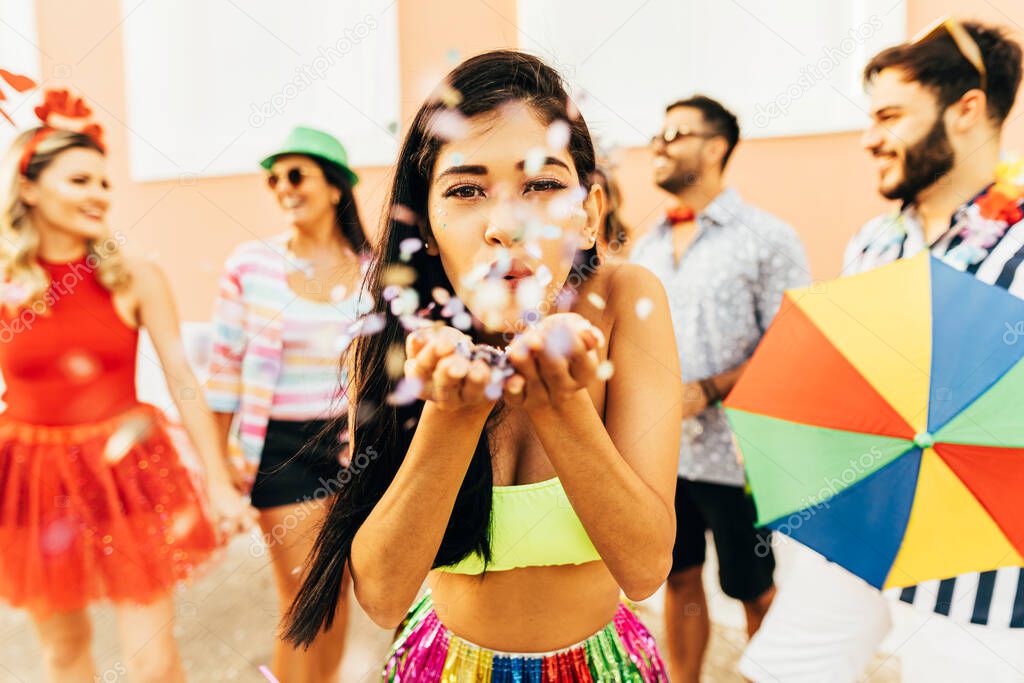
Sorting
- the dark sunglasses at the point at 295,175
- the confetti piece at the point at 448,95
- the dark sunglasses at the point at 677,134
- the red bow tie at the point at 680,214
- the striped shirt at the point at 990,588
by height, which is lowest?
the striped shirt at the point at 990,588

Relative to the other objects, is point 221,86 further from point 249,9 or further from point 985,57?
point 985,57

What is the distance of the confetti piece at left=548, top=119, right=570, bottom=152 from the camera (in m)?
1.12

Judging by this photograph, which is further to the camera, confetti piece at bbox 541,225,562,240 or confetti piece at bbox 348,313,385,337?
confetti piece at bbox 348,313,385,337

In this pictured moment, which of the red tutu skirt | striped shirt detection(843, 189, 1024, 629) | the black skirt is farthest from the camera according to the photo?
the black skirt

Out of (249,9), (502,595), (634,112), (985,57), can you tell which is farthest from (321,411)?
(249,9)

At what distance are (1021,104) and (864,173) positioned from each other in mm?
591

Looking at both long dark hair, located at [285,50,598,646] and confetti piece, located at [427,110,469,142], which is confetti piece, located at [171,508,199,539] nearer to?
long dark hair, located at [285,50,598,646]

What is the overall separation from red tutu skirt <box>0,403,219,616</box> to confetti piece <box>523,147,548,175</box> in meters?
1.94

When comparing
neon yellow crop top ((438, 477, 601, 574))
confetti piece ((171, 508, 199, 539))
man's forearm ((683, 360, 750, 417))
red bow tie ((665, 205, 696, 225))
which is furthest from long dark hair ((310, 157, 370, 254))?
neon yellow crop top ((438, 477, 601, 574))

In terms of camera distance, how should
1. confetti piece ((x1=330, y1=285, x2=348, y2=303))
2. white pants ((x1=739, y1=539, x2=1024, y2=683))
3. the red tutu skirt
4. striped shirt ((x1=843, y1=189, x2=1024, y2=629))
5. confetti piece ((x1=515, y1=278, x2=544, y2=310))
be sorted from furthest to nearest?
confetti piece ((x1=330, y1=285, x2=348, y2=303)), the red tutu skirt, white pants ((x1=739, y1=539, x2=1024, y2=683)), striped shirt ((x1=843, y1=189, x2=1024, y2=629)), confetti piece ((x1=515, y1=278, x2=544, y2=310))

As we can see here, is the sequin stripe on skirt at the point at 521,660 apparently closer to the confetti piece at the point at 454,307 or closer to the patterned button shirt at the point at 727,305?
the confetti piece at the point at 454,307

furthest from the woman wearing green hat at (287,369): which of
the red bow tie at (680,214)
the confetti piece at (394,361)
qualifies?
the confetti piece at (394,361)

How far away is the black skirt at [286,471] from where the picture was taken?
2.62 m

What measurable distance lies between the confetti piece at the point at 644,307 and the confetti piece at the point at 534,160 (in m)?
0.32
